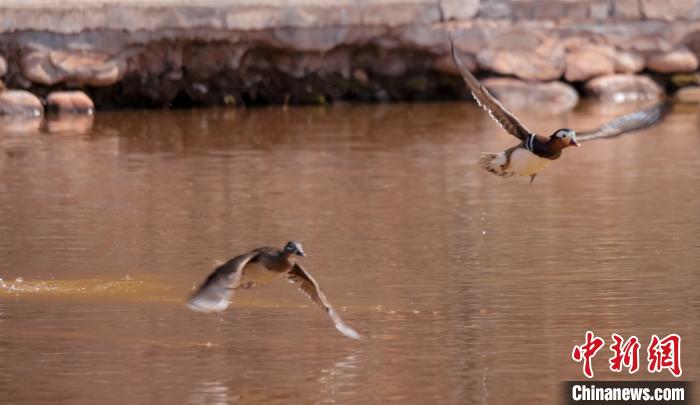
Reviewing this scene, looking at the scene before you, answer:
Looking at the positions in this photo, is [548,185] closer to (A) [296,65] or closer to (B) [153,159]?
(B) [153,159]

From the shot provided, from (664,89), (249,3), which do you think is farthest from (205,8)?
(664,89)

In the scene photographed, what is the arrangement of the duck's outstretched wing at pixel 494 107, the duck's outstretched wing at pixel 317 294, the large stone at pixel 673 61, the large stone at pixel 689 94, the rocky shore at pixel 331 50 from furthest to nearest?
1. the large stone at pixel 673 61
2. the large stone at pixel 689 94
3. the rocky shore at pixel 331 50
4. the duck's outstretched wing at pixel 494 107
5. the duck's outstretched wing at pixel 317 294

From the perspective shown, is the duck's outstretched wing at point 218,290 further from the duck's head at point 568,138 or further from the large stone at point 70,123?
the large stone at point 70,123

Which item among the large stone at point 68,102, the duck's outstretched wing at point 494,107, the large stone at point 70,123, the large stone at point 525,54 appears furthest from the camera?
the large stone at point 525,54

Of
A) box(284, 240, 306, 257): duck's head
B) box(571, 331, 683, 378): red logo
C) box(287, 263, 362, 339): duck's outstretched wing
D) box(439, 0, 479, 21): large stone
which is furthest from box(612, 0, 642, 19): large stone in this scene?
box(284, 240, 306, 257): duck's head

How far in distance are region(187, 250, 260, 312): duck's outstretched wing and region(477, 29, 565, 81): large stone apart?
12.6 metres

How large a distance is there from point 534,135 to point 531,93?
440 inches

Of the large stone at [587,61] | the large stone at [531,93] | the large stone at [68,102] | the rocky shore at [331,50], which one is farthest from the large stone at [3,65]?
the large stone at [587,61]

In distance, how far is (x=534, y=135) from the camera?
8.94 m

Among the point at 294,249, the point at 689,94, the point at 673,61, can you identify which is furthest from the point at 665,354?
the point at 673,61

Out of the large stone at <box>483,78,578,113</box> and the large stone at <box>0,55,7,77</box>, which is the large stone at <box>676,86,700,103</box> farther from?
the large stone at <box>0,55,7,77</box>

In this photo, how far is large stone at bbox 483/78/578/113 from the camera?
1977 centimetres

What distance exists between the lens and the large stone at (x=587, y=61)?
20.4m

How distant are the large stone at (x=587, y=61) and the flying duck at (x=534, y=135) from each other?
11.4m
